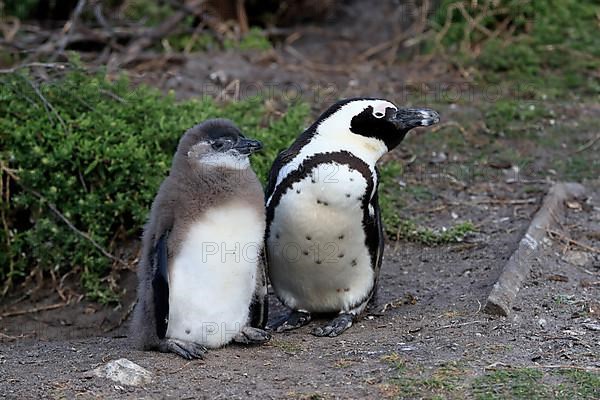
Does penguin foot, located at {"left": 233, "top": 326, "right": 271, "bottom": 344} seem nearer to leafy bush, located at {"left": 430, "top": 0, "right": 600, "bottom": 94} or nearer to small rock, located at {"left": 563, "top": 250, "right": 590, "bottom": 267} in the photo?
small rock, located at {"left": 563, "top": 250, "right": 590, "bottom": 267}

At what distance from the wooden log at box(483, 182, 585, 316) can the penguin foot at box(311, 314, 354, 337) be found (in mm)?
682

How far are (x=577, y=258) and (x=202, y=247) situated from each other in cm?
250

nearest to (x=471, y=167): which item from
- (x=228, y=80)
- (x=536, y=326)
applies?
(x=228, y=80)

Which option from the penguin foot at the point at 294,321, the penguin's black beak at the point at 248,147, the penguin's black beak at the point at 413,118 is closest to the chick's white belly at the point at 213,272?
the penguin's black beak at the point at 248,147

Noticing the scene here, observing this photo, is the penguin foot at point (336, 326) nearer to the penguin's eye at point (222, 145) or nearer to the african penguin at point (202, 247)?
the african penguin at point (202, 247)

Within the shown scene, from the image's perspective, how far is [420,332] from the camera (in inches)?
184

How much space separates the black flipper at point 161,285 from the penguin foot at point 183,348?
58 mm

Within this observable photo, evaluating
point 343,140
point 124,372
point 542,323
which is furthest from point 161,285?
point 542,323

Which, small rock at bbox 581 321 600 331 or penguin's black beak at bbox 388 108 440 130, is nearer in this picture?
small rock at bbox 581 321 600 331

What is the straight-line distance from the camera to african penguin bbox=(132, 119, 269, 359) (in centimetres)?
432

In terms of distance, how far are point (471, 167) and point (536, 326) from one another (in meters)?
2.85

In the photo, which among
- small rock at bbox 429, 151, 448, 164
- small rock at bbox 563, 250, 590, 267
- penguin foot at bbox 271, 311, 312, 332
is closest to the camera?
penguin foot at bbox 271, 311, 312, 332

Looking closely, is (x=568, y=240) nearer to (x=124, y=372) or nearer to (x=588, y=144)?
(x=588, y=144)

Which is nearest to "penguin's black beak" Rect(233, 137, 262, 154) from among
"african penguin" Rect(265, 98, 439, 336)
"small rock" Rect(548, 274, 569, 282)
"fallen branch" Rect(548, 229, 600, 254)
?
"african penguin" Rect(265, 98, 439, 336)
